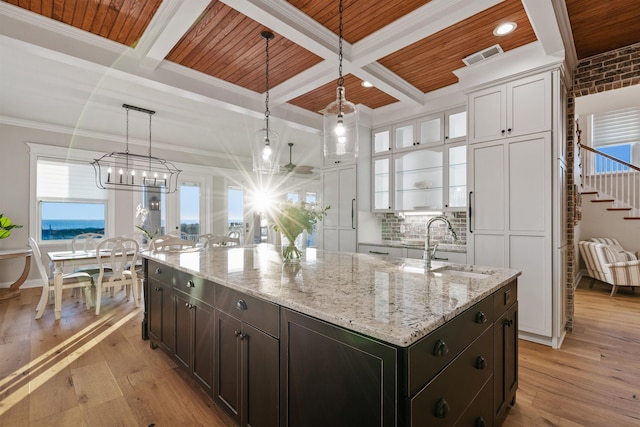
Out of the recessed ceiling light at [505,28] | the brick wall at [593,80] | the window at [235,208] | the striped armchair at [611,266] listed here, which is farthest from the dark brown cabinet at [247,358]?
the window at [235,208]

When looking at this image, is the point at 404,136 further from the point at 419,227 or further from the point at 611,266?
the point at 611,266

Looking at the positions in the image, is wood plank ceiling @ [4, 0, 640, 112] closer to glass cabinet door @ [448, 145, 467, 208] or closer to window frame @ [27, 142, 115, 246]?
glass cabinet door @ [448, 145, 467, 208]

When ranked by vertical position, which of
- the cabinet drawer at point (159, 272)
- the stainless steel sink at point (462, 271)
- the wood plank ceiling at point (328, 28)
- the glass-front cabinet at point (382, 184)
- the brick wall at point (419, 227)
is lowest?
the cabinet drawer at point (159, 272)

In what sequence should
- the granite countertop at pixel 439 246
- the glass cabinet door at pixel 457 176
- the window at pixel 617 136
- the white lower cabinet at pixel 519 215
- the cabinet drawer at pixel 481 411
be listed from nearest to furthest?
the cabinet drawer at pixel 481 411 → the white lower cabinet at pixel 519 215 → the granite countertop at pixel 439 246 → the glass cabinet door at pixel 457 176 → the window at pixel 617 136

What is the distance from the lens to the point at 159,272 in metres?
2.59

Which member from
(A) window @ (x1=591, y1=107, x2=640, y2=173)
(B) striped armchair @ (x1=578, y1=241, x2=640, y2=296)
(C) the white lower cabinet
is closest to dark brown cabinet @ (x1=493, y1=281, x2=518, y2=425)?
(C) the white lower cabinet

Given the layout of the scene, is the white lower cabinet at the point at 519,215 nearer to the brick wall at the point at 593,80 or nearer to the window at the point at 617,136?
the brick wall at the point at 593,80

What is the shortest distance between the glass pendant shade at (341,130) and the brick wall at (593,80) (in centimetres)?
254

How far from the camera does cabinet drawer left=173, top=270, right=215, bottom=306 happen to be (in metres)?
1.87

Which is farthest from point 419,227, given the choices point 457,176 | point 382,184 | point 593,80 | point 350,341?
point 350,341

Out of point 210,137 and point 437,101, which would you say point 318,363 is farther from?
point 210,137

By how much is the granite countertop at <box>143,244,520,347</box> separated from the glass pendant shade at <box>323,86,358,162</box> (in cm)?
87

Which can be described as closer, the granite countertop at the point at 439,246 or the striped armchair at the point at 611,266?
the granite countertop at the point at 439,246

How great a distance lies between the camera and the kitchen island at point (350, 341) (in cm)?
100
